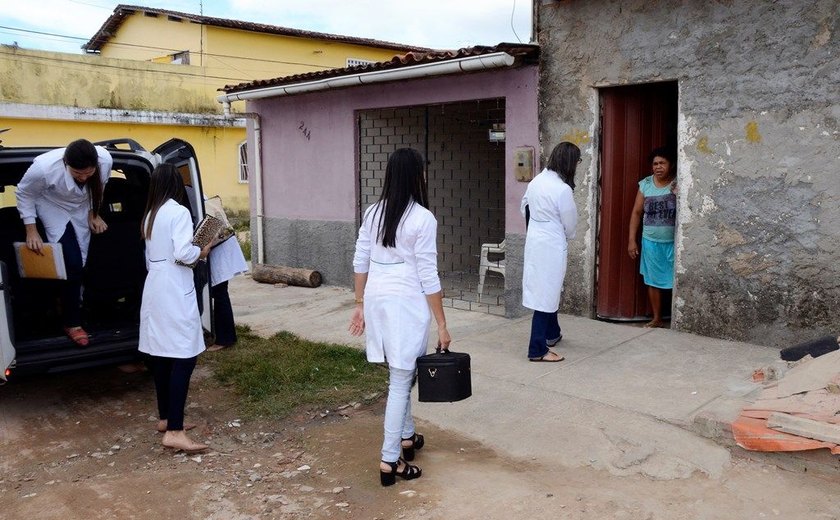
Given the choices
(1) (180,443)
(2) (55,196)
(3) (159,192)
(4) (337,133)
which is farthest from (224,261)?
(4) (337,133)

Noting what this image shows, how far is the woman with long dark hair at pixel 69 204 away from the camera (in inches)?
208

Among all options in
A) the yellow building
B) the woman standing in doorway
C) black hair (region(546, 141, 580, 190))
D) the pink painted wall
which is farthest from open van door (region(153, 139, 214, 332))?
the yellow building

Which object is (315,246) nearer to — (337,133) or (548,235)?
(337,133)

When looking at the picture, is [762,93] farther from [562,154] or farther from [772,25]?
[562,154]

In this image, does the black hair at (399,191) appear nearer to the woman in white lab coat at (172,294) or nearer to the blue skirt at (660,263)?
the woman in white lab coat at (172,294)

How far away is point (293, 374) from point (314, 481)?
6.15 feet

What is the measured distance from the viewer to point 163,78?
20250 mm

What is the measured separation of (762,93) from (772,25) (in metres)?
0.50

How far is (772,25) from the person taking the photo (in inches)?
226

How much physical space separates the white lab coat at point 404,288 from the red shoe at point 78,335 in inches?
101

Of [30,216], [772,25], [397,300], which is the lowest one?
[397,300]

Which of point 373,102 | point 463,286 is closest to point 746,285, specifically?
point 463,286

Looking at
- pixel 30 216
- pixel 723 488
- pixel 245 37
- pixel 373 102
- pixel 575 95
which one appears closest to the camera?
pixel 723 488

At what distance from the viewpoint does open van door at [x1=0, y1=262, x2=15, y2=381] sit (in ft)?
15.7
